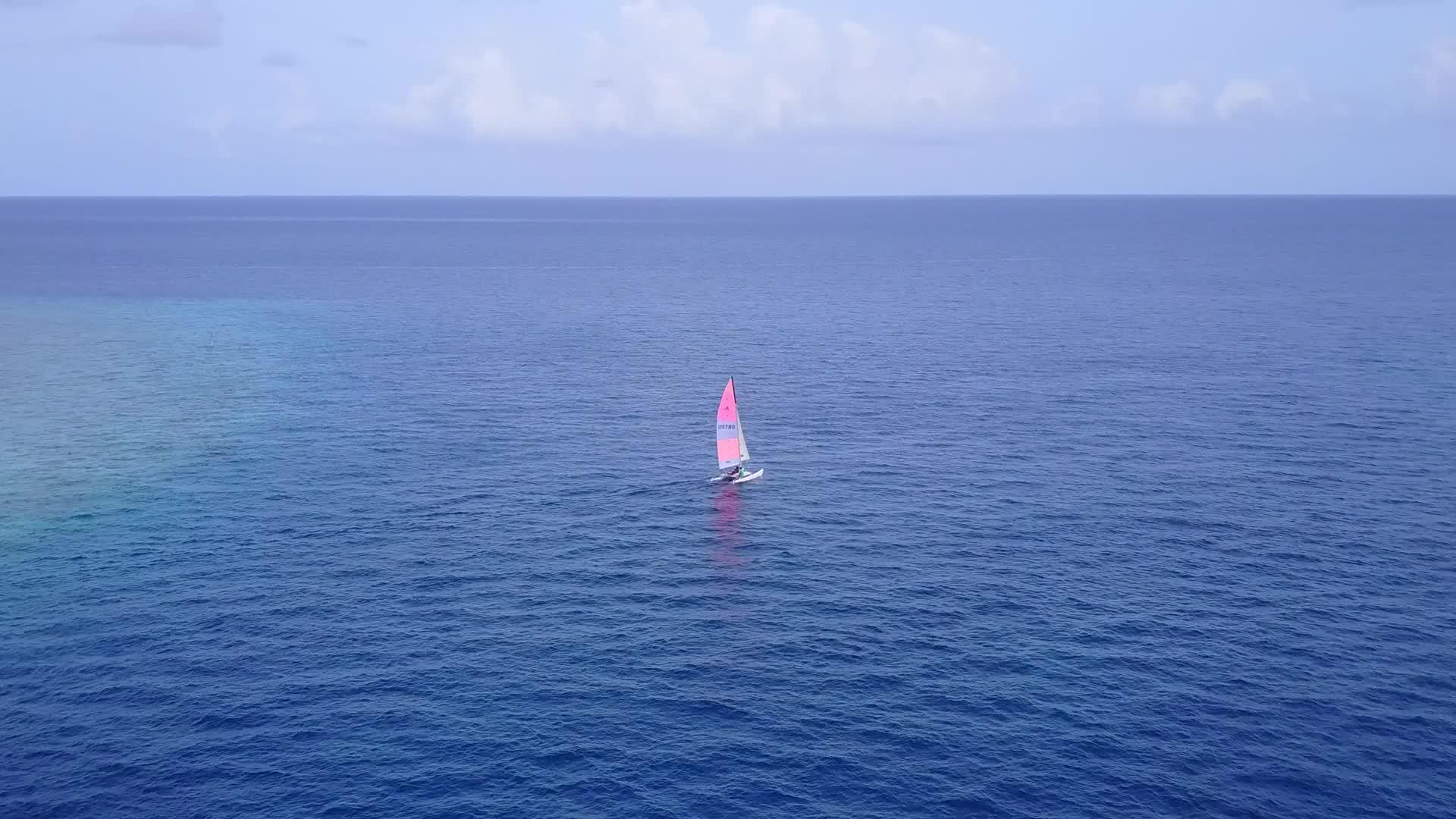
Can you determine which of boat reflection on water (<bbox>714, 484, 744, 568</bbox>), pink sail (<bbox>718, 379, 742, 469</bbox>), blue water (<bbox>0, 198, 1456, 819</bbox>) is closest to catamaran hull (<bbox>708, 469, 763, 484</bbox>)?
boat reflection on water (<bbox>714, 484, 744, 568</bbox>)

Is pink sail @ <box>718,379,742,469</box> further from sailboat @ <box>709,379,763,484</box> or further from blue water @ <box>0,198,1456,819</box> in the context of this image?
blue water @ <box>0,198,1456,819</box>

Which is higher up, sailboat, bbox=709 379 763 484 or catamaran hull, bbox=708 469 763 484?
sailboat, bbox=709 379 763 484

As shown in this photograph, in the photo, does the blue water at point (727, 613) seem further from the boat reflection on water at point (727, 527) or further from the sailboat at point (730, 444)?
the sailboat at point (730, 444)

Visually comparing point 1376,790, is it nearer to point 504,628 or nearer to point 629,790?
point 629,790

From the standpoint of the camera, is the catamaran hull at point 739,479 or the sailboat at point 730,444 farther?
the catamaran hull at point 739,479

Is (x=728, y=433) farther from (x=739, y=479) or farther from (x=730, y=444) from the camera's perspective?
(x=739, y=479)

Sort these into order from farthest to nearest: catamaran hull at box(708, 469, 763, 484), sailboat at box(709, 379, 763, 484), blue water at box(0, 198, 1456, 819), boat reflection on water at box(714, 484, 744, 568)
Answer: catamaran hull at box(708, 469, 763, 484) → sailboat at box(709, 379, 763, 484) → boat reflection on water at box(714, 484, 744, 568) → blue water at box(0, 198, 1456, 819)

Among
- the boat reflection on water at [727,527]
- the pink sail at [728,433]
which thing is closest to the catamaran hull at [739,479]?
the boat reflection on water at [727,527]

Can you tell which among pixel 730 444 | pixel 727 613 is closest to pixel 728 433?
pixel 730 444
